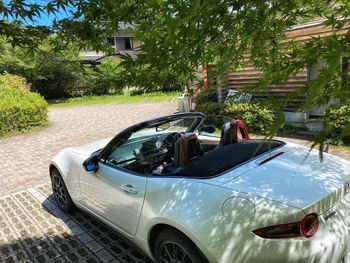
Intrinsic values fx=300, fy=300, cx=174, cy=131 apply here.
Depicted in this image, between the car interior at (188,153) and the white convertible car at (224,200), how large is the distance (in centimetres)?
1

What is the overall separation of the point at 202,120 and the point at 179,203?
170cm

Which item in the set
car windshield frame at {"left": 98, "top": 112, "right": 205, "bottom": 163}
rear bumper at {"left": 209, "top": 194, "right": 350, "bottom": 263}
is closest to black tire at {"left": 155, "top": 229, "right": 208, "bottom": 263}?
rear bumper at {"left": 209, "top": 194, "right": 350, "bottom": 263}

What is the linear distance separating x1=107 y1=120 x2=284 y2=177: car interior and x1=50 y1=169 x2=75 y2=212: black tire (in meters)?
1.32

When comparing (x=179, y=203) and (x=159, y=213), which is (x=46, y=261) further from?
(x=179, y=203)

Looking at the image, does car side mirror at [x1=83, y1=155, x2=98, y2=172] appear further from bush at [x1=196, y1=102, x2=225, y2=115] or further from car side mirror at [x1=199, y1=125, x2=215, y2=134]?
bush at [x1=196, y1=102, x2=225, y2=115]

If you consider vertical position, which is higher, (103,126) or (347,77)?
(347,77)

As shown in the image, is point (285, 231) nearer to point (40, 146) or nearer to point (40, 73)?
point (40, 146)

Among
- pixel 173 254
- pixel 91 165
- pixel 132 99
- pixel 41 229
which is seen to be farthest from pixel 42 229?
pixel 132 99

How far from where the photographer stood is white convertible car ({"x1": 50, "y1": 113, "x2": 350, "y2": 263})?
197cm

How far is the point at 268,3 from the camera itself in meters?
1.52

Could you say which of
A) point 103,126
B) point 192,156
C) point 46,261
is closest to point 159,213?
point 192,156

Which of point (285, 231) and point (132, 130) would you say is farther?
point (132, 130)

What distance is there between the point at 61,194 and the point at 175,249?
8.22ft

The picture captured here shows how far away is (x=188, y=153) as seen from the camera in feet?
9.63
